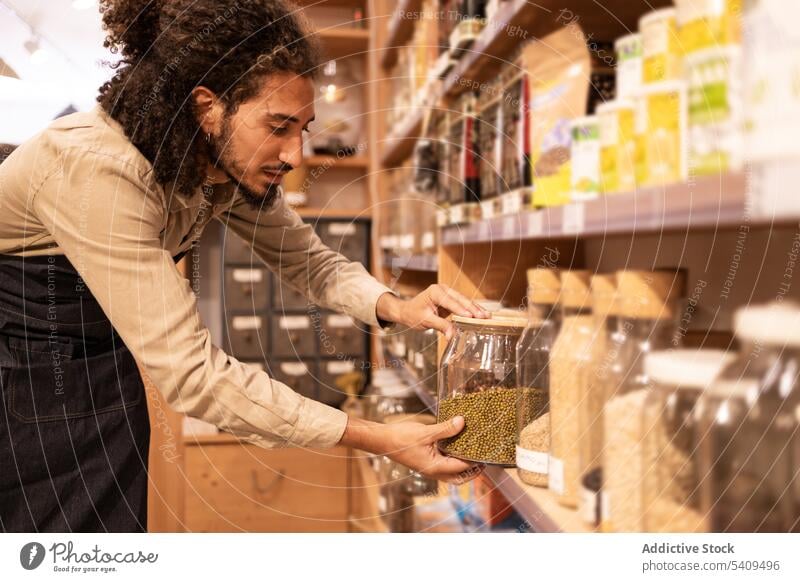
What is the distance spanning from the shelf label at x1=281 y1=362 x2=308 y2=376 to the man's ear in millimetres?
1516

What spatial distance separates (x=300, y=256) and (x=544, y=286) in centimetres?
53

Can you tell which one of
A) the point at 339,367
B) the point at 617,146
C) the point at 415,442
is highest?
the point at 617,146

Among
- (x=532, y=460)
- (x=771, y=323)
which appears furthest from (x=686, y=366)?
(x=532, y=460)

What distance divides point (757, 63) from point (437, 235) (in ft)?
3.56

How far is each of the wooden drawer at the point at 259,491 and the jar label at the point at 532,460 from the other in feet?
4.93

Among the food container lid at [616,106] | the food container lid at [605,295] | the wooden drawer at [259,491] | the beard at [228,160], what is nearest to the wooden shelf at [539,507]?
the food container lid at [605,295]

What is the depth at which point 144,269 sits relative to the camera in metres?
0.93

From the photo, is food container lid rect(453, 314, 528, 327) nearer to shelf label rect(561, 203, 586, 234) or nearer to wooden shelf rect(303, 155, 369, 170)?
shelf label rect(561, 203, 586, 234)

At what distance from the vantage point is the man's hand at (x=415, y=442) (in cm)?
97

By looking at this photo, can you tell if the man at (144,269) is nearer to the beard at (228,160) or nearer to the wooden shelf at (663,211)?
the beard at (228,160)

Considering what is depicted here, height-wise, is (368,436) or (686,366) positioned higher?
(686,366)

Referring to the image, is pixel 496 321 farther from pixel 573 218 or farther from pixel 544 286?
pixel 573 218
